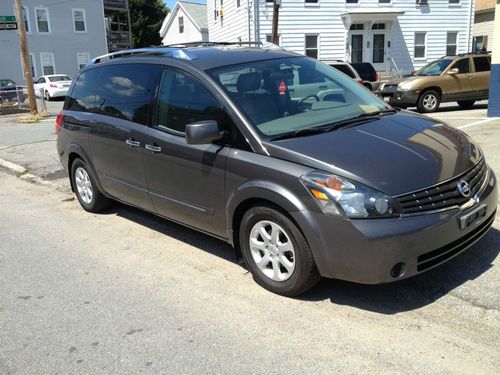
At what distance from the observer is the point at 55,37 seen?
3478cm

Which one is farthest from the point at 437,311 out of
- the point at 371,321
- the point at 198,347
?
the point at 198,347

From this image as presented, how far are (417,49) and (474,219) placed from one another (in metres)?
25.8

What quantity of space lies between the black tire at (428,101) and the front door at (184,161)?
11683mm

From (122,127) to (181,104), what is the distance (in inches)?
37.1

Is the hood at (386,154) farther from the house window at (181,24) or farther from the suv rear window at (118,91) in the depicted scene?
the house window at (181,24)

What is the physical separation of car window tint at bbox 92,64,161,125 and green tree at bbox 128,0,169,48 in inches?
1682

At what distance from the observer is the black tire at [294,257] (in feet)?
11.8

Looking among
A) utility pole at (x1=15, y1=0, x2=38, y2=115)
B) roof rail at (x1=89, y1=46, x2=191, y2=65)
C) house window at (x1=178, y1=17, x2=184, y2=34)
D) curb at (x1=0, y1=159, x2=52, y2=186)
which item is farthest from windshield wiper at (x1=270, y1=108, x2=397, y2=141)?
house window at (x1=178, y1=17, x2=184, y2=34)

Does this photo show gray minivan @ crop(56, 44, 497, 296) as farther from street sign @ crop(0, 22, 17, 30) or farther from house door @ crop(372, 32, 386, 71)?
house door @ crop(372, 32, 386, 71)

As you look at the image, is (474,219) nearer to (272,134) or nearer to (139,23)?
(272,134)

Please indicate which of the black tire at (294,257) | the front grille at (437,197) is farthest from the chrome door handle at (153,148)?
the front grille at (437,197)

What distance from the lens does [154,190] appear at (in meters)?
4.86

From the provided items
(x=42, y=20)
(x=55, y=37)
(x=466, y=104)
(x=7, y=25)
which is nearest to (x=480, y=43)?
(x=466, y=104)

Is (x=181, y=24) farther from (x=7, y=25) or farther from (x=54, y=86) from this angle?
(x=7, y=25)
